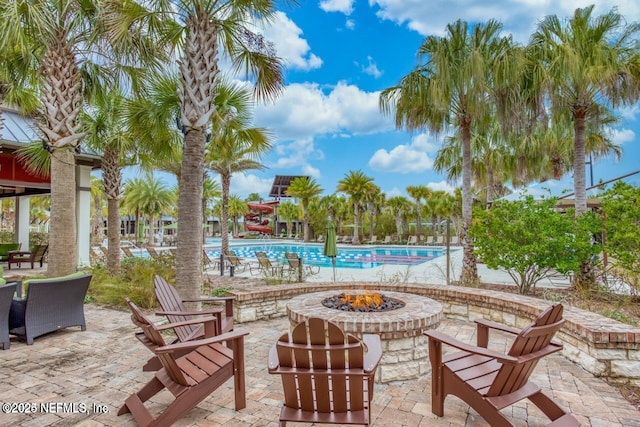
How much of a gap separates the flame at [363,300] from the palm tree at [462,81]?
4783 mm

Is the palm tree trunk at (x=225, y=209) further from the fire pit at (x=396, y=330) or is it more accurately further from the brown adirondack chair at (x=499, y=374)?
the brown adirondack chair at (x=499, y=374)

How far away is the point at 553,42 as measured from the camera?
7793 millimetres

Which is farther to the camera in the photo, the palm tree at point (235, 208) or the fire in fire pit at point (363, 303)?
the palm tree at point (235, 208)

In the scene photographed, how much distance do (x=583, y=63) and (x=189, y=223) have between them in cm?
835

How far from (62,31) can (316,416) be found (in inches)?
306

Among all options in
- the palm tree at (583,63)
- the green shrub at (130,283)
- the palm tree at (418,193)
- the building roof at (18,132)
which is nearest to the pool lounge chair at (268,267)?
the green shrub at (130,283)

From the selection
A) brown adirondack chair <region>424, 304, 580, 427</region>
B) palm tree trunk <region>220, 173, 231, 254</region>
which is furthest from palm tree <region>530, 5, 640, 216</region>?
palm tree trunk <region>220, 173, 231, 254</region>

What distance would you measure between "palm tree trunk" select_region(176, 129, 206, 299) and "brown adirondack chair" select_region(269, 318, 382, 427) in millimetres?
3254

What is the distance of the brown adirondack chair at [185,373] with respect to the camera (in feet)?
8.08

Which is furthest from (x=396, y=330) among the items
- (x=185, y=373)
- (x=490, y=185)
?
(x=490, y=185)

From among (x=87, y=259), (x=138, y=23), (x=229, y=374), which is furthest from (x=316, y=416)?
(x=87, y=259)

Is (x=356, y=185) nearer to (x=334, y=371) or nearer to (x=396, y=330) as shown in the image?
(x=396, y=330)

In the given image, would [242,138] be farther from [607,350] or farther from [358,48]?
[358,48]

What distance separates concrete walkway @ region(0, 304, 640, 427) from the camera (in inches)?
108
